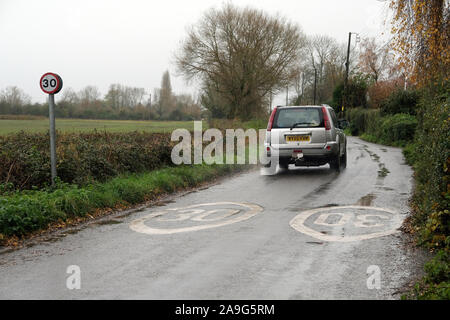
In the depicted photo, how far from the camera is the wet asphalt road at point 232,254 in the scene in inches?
185

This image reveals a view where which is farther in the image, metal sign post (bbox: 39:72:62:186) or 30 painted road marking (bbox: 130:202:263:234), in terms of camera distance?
metal sign post (bbox: 39:72:62:186)

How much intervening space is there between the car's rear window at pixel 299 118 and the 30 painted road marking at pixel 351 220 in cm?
511

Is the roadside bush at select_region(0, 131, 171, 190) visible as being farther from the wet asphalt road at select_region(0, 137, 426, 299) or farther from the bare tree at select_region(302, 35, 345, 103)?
the bare tree at select_region(302, 35, 345, 103)

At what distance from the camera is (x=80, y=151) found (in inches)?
434

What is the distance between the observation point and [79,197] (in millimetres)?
8633

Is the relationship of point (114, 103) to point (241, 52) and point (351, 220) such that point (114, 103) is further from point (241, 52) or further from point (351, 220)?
point (351, 220)

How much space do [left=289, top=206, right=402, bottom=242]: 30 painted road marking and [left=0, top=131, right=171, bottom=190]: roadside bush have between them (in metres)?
4.85

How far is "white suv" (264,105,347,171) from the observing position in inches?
538

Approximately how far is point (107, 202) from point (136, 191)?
3.32 ft

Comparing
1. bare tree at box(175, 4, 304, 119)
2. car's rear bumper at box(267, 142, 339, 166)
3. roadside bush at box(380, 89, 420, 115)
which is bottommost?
car's rear bumper at box(267, 142, 339, 166)

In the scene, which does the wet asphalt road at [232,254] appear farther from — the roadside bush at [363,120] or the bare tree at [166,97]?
the bare tree at [166,97]

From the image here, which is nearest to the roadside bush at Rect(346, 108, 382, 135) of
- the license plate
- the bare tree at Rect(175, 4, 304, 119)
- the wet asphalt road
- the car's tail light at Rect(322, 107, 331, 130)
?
the bare tree at Rect(175, 4, 304, 119)

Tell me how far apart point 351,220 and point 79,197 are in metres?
4.75

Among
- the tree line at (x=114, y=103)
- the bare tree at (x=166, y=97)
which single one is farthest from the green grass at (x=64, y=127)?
the bare tree at (x=166, y=97)
